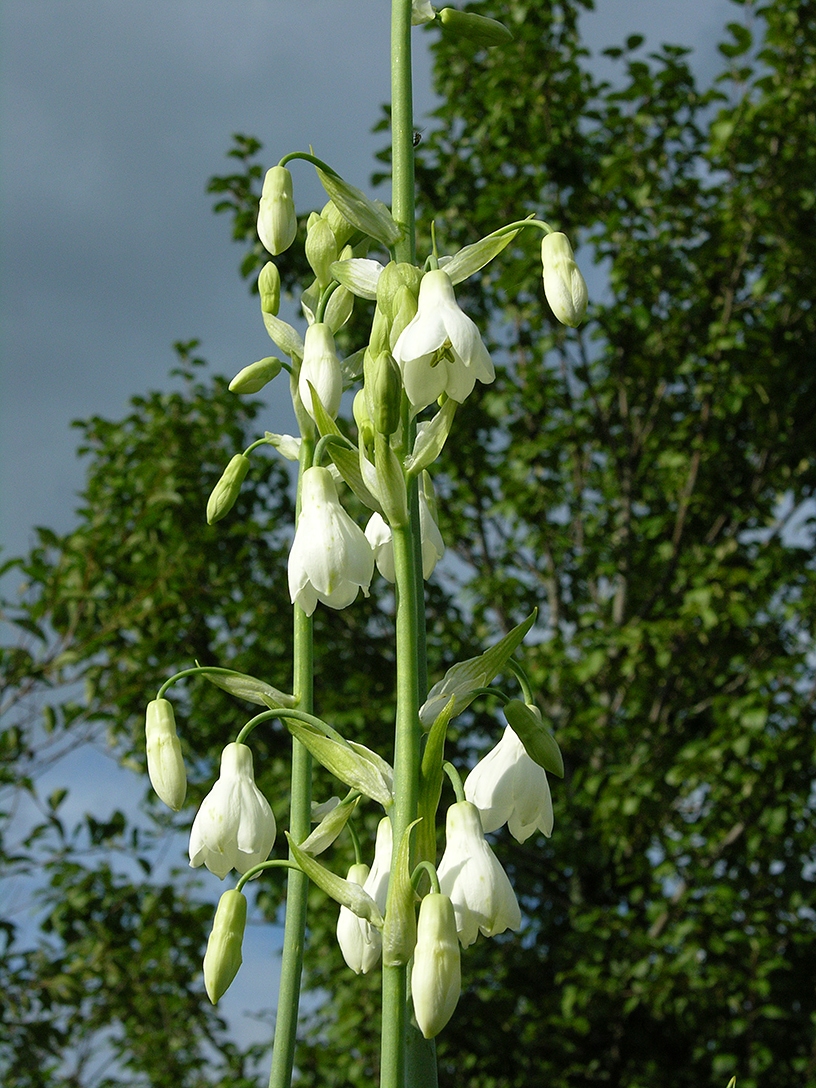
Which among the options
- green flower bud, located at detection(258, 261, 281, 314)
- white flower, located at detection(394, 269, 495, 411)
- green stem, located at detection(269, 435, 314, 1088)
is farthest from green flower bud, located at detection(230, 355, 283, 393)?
white flower, located at detection(394, 269, 495, 411)

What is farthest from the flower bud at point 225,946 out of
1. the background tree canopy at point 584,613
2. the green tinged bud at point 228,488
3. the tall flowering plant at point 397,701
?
the background tree canopy at point 584,613

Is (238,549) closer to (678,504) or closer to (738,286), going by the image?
(678,504)

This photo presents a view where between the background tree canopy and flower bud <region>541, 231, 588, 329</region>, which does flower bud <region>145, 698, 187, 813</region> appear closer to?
flower bud <region>541, 231, 588, 329</region>

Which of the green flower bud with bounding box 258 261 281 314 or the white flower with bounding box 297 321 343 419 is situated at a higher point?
the green flower bud with bounding box 258 261 281 314

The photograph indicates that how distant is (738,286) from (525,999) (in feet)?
9.90

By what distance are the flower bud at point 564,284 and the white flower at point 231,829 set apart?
55 cm

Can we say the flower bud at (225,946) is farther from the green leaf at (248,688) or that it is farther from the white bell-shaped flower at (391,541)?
the white bell-shaped flower at (391,541)

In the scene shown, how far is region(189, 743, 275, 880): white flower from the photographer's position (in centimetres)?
114

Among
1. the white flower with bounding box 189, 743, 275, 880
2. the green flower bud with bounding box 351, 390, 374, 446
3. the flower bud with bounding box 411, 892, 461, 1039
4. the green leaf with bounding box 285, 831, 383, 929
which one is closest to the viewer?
the flower bud with bounding box 411, 892, 461, 1039

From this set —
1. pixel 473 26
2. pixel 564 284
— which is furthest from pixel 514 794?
pixel 473 26

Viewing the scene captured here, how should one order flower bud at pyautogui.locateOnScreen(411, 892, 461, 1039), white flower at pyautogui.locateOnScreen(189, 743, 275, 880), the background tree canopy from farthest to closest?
the background tree canopy → white flower at pyautogui.locateOnScreen(189, 743, 275, 880) → flower bud at pyautogui.locateOnScreen(411, 892, 461, 1039)

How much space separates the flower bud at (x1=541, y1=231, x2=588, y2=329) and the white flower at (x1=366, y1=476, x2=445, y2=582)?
0.25m

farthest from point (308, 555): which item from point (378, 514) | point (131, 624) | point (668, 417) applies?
point (668, 417)

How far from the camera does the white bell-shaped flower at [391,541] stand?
116 cm
